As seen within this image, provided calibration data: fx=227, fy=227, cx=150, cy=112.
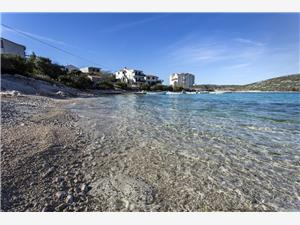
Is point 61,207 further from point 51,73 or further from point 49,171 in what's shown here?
point 51,73

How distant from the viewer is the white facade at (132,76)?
88.2 metres

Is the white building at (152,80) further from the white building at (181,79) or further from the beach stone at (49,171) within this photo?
the beach stone at (49,171)

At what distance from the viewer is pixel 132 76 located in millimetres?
88938

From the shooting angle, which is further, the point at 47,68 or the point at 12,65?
the point at 47,68

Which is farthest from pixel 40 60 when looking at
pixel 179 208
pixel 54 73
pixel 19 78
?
pixel 179 208

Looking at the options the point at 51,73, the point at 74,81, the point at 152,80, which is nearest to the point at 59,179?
the point at 51,73

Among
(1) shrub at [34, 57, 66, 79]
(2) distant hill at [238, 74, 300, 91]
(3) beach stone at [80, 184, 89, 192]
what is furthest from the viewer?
(2) distant hill at [238, 74, 300, 91]

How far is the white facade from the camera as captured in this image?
8825cm

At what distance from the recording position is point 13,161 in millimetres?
3469

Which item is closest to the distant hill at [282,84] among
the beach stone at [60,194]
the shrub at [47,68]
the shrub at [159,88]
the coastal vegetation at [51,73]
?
the coastal vegetation at [51,73]

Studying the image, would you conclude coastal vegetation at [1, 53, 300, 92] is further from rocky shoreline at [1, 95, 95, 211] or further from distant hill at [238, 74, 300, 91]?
rocky shoreline at [1, 95, 95, 211]

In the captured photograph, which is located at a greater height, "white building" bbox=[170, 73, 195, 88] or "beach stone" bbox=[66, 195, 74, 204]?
"white building" bbox=[170, 73, 195, 88]

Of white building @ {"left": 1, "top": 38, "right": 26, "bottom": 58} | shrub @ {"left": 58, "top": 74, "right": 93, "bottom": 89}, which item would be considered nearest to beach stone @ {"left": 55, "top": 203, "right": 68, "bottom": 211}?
shrub @ {"left": 58, "top": 74, "right": 93, "bottom": 89}
